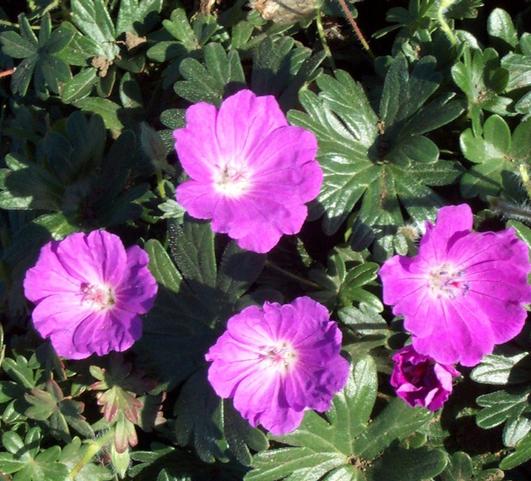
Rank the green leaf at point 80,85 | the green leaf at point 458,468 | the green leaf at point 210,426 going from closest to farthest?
the green leaf at point 210,426
the green leaf at point 458,468
the green leaf at point 80,85

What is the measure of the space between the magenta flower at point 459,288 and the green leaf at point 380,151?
247mm

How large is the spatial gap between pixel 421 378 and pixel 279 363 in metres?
0.35

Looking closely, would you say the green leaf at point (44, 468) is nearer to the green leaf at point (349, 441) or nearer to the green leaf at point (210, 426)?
the green leaf at point (210, 426)

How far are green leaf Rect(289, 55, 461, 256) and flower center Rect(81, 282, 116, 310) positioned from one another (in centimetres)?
61

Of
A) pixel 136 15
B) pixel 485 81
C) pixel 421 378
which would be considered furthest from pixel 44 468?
pixel 485 81

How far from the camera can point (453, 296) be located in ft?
6.95

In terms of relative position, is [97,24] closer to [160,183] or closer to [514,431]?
[160,183]

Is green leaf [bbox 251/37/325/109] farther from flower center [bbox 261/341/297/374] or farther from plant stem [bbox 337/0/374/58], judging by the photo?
flower center [bbox 261/341/297/374]

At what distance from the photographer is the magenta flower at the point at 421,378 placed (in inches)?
82.1

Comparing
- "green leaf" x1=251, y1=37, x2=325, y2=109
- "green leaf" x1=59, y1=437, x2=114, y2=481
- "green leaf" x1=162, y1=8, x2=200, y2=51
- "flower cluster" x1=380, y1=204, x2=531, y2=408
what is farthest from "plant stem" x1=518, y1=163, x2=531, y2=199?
"green leaf" x1=59, y1=437, x2=114, y2=481

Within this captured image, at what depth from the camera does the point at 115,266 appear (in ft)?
7.30

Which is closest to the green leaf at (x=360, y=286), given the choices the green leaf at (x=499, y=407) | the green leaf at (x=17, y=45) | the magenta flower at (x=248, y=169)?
the magenta flower at (x=248, y=169)

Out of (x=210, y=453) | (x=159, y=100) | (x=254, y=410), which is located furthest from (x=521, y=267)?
(x=159, y=100)

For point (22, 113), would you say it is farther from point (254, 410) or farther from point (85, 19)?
point (254, 410)
